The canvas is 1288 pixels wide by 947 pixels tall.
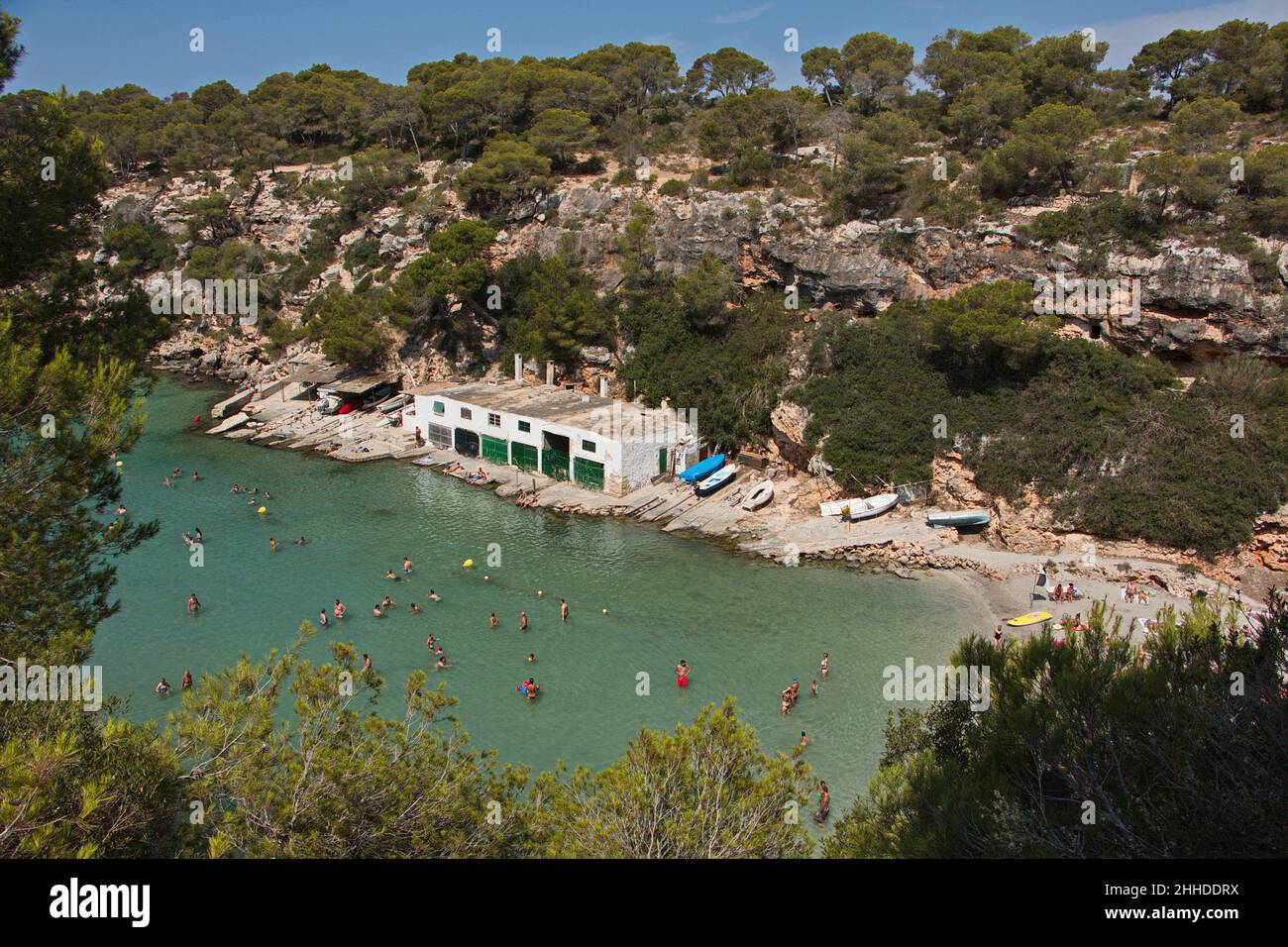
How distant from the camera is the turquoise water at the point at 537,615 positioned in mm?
20375

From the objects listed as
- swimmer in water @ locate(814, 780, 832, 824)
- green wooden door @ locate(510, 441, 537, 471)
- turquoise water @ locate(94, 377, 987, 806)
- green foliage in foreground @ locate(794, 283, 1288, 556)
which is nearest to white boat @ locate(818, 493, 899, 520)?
green foliage in foreground @ locate(794, 283, 1288, 556)

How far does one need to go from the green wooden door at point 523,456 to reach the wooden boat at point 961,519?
57.1 ft

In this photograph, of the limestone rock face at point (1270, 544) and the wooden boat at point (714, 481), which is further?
the wooden boat at point (714, 481)

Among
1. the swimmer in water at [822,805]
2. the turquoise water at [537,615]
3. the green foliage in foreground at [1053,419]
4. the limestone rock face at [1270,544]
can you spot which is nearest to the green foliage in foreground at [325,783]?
the swimmer in water at [822,805]

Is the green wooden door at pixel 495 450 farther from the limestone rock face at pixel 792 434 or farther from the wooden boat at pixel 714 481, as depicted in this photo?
the limestone rock face at pixel 792 434

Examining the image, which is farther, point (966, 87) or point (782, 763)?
point (966, 87)

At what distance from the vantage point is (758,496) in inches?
1316

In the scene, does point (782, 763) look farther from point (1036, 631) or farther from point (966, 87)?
point (966, 87)

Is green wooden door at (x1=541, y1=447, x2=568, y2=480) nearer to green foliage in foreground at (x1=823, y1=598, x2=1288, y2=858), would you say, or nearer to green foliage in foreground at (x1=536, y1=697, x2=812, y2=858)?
green foliage in foreground at (x1=823, y1=598, x2=1288, y2=858)

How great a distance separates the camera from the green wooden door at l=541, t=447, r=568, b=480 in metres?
36.4

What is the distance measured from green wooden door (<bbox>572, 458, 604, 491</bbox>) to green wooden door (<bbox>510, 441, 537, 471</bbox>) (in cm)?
236
